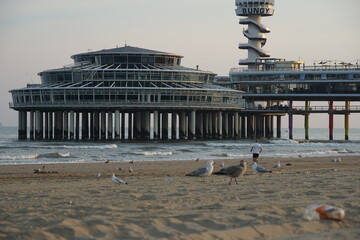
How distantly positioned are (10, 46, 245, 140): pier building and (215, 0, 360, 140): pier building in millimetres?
9826

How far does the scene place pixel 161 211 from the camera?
44.9ft

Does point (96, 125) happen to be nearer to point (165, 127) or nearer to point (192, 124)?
point (165, 127)

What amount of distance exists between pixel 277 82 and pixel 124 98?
25.8 m

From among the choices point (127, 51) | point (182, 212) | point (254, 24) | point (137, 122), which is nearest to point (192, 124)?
point (137, 122)

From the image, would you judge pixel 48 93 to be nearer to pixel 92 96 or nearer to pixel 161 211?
pixel 92 96

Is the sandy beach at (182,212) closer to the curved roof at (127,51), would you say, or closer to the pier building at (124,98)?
the pier building at (124,98)

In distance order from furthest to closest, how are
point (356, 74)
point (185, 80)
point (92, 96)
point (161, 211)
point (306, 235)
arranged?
point (356, 74) → point (185, 80) → point (92, 96) → point (161, 211) → point (306, 235)

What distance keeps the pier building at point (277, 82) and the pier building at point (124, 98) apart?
9826 millimetres

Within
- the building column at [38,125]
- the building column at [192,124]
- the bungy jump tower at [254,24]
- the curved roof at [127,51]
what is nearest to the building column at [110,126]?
the building column at [38,125]

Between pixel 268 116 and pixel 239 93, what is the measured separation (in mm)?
13809

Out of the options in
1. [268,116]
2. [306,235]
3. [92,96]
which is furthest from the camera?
[268,116]

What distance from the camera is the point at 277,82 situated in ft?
318

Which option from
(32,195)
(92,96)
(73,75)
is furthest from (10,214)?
(73,75)

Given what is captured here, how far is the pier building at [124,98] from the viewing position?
77250mm
